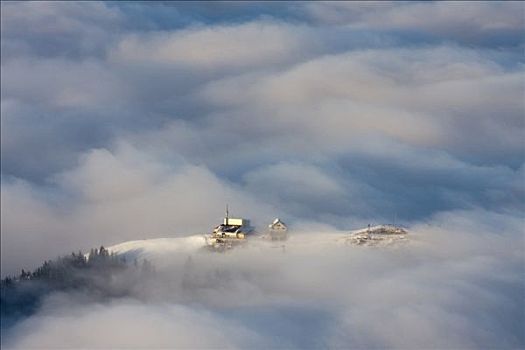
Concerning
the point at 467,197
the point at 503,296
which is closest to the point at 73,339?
the point at 503,296

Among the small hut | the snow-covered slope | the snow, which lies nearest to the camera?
the snow-covered slope

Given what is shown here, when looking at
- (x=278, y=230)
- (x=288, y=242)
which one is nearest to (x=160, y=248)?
(x=278, y=230)

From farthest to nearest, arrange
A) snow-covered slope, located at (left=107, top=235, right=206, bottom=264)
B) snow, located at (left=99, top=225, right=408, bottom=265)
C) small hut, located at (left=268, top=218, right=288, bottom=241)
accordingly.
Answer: small hut, located at (left=268, top=218, right=288, bottom=241) → snow, located at (left=99, top=225, right=408, bottom=265) → snow-covered slope, located at (left=107, top=235, right=206, bottom=264)

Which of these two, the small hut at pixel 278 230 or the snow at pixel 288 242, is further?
the small hut at pixel 278 230

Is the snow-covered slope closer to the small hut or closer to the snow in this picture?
the snow

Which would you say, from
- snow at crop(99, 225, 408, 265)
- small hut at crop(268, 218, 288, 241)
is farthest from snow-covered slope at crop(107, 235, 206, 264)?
small hut at crop(268, 218, 288, 241)

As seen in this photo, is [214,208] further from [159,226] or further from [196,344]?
[196,344]

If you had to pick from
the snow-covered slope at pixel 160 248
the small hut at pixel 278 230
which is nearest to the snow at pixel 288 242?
the snow-covered slope at pixel 160 248

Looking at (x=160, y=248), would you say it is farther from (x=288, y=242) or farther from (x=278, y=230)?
(x=288, y=242)

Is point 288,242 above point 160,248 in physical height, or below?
above

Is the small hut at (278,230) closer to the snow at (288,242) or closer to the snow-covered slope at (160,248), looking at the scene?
the snow at (288,242)

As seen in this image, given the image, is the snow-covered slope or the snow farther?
the snow

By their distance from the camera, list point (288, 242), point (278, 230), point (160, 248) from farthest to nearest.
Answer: point (278, 230)
point (288, 242)
point (160, 248)
